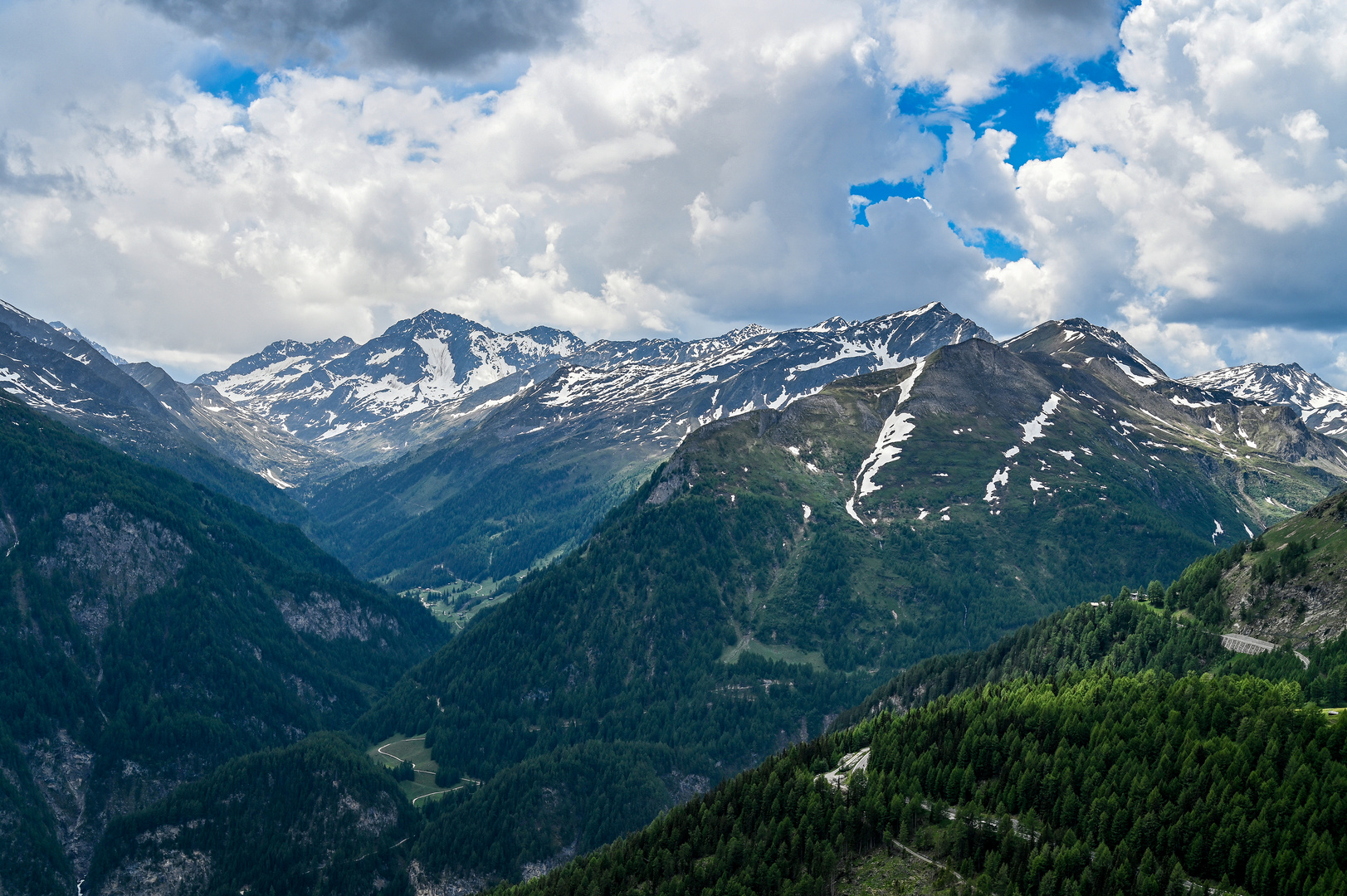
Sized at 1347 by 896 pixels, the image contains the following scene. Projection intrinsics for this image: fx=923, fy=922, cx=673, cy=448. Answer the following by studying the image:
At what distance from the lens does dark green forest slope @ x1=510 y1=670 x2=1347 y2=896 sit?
93.4 metres

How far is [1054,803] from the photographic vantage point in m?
109

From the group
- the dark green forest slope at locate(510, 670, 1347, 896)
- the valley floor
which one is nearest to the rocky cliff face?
the dark green forest slope at locate(510, 670, 1347, 896)

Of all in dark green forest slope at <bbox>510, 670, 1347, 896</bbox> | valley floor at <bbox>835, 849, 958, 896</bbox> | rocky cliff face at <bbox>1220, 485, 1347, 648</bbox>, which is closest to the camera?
dark green forest slope at <bbox>510, 670, 1347, 896</bbox>

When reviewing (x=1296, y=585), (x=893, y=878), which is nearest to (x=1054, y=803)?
(x=893, y=878)

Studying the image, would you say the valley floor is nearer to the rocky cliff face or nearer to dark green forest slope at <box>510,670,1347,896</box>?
dark green forest slope at <box>510,670,1347,896</box>

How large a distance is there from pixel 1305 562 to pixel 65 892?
843ft

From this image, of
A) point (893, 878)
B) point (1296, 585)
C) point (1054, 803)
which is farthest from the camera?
point (1296, 585)

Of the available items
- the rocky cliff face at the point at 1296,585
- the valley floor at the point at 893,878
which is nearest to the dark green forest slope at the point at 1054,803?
the valley floor at the point at 893,878

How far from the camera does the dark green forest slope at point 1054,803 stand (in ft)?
307

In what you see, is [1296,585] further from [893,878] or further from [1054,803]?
[893,878]

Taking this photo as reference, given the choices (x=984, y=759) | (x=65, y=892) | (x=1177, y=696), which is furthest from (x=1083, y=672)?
(x=65, y=892)

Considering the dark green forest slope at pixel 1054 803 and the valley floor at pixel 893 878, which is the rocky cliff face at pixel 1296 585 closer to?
the dark green forest slope at pixel 1054 803

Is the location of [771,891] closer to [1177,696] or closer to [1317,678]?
[1177,696]

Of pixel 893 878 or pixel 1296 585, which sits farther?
pixel 1296 585
